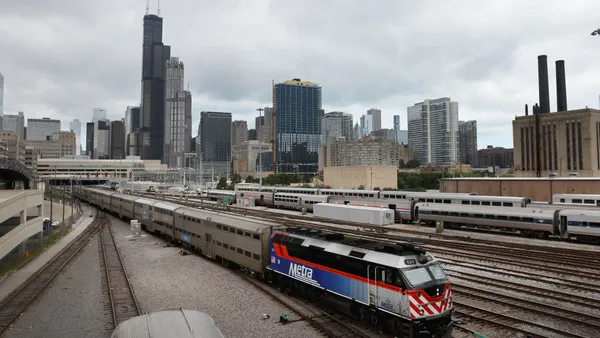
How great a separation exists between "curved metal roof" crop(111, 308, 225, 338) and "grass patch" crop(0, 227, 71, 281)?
21.5m

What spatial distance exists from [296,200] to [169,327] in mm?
58400

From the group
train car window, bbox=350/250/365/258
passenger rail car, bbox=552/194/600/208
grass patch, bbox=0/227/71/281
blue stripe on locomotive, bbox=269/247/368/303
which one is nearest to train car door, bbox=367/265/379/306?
blue stripe on locomotive, bbox=269/247/368/303

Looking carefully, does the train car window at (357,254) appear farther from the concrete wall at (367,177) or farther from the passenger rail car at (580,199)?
A: the concrete wall at (367,177)

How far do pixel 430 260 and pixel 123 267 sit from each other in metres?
21.4

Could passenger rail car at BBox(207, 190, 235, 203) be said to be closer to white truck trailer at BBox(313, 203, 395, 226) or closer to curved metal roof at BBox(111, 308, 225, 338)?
white truck trailer at BBox(313, 203, 395, 226)

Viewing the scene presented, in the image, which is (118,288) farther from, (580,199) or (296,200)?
(580,199)

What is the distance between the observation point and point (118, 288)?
21.6 m

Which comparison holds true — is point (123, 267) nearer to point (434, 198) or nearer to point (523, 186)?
point (434, 198)

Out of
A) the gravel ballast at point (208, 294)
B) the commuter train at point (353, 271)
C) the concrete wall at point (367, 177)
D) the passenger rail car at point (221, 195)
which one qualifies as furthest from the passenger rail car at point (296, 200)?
the concrete wall at point (367, 177)

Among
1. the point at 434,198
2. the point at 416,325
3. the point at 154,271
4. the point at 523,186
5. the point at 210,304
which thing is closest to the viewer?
the point at 416,325

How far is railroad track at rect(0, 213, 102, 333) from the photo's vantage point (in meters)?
17.8

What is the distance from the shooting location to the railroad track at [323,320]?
47.4ft

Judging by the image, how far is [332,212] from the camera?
176 ft

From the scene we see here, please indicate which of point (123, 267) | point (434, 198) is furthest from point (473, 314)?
point (434, 198)
